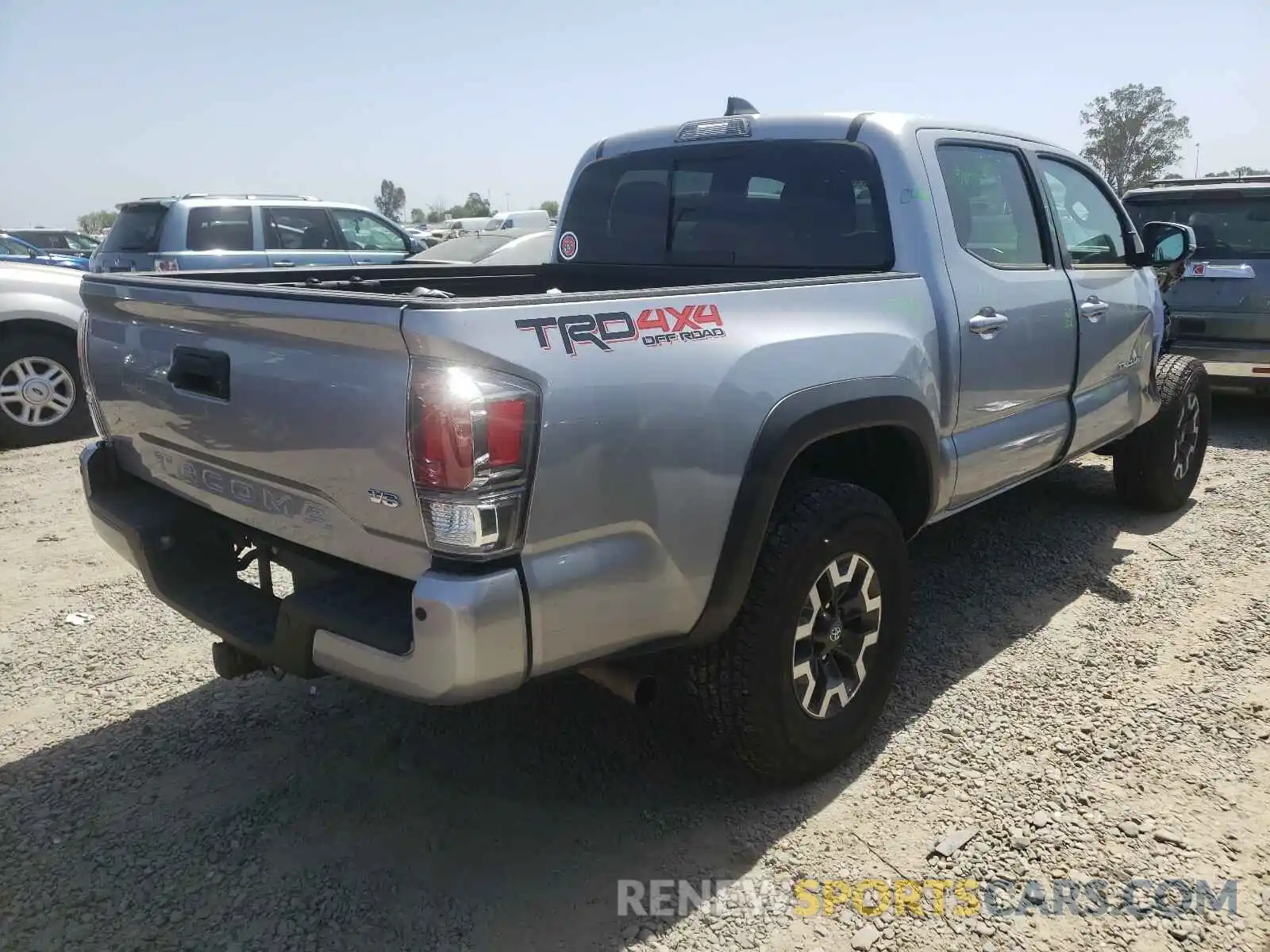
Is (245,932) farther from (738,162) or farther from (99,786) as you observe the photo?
(738,162)

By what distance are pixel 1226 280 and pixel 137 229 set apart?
10087 millimetres

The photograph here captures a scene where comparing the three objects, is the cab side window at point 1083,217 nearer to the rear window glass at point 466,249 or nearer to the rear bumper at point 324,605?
the rear bumper at point 324,605

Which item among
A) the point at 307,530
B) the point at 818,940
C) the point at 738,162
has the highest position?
the point at 738,162

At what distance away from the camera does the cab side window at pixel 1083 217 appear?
4.14 m

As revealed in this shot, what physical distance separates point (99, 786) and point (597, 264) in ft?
8.59

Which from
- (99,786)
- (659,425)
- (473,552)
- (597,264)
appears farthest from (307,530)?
(597,264)

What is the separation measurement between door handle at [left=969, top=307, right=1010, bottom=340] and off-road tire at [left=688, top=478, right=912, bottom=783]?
841 millimetres

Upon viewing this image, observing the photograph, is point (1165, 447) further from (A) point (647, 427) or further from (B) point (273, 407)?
(B) point (273, 407)

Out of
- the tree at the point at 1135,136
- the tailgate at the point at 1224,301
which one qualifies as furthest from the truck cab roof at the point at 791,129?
the tree at the point at 1135,136

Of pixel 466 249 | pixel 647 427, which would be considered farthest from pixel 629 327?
pixel 466 249

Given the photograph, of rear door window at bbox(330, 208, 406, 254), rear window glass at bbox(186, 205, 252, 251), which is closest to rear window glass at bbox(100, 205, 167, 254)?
rear window glass at bbox(186, 205, 252, 251)

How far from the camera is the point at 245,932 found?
2260 millimetres

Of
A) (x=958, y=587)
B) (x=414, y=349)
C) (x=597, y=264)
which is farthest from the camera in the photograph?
(x=958, y=587)

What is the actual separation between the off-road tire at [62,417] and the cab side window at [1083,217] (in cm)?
694
